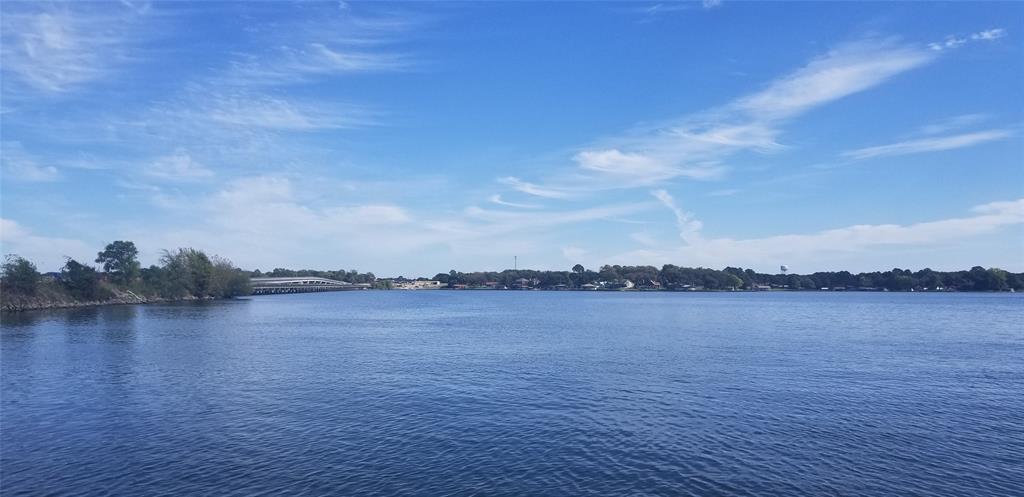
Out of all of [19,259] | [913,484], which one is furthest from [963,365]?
[19,259]

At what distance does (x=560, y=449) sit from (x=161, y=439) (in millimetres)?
16882

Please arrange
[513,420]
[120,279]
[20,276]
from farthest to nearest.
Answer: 1. [120,279]
2. [20,276]
3. [513,420]

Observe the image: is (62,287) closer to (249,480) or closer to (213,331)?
(213,331)

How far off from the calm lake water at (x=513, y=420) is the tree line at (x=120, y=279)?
71.5 meters

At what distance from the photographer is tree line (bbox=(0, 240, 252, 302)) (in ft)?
375

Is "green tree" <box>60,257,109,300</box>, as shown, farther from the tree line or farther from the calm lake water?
the calm lake water

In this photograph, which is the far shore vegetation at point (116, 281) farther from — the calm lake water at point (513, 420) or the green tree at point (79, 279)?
the calm lake water at point (513, 420)

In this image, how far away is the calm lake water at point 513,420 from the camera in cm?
2136


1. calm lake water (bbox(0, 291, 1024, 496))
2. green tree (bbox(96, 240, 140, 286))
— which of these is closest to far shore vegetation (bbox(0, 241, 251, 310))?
green tree (bbox(96, 240, 140, 286))

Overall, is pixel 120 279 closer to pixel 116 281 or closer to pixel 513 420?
pixel 116 281

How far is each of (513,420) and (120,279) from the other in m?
158

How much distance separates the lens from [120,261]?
154 metres

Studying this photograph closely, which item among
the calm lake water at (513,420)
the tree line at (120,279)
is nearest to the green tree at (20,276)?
the tree line at (120,279)

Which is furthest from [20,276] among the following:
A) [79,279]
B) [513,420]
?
[513,420]
